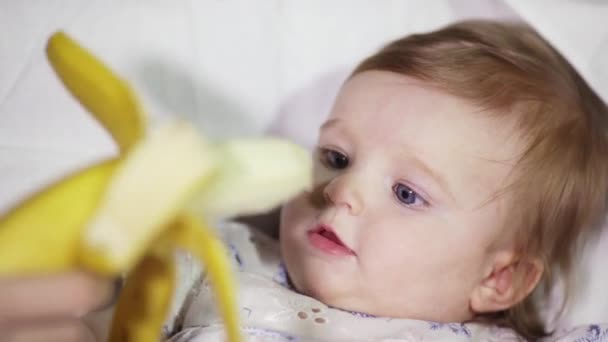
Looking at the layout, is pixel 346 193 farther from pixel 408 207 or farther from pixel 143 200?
pixel 143 200

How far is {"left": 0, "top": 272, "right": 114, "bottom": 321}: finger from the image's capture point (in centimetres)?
42

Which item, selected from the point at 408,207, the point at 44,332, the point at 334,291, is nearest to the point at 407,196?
the point at 408,207

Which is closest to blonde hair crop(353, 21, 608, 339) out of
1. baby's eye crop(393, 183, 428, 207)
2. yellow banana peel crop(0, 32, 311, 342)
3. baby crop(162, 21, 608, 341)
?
baby crop(162, 21, 608, 341)

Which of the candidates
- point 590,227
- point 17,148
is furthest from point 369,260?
point 17,148

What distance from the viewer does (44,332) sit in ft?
1.50

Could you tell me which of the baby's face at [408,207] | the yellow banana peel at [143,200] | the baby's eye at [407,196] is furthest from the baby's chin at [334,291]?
the yellow banana peel at [143,200]

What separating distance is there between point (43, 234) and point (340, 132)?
501 mm

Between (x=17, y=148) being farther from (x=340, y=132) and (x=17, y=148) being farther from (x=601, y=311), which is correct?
(x=601, y=311)

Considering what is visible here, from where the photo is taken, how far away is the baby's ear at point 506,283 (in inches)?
35.4

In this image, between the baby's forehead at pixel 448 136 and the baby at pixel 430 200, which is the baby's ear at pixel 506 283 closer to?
the baby at pixel 430 200

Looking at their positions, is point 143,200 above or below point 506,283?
above

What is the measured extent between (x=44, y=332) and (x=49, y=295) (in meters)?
0.05

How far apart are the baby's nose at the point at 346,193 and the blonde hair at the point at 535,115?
0.16 metres

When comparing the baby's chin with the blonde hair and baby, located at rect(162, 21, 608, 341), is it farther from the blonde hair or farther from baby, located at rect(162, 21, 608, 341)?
the blonde hair
